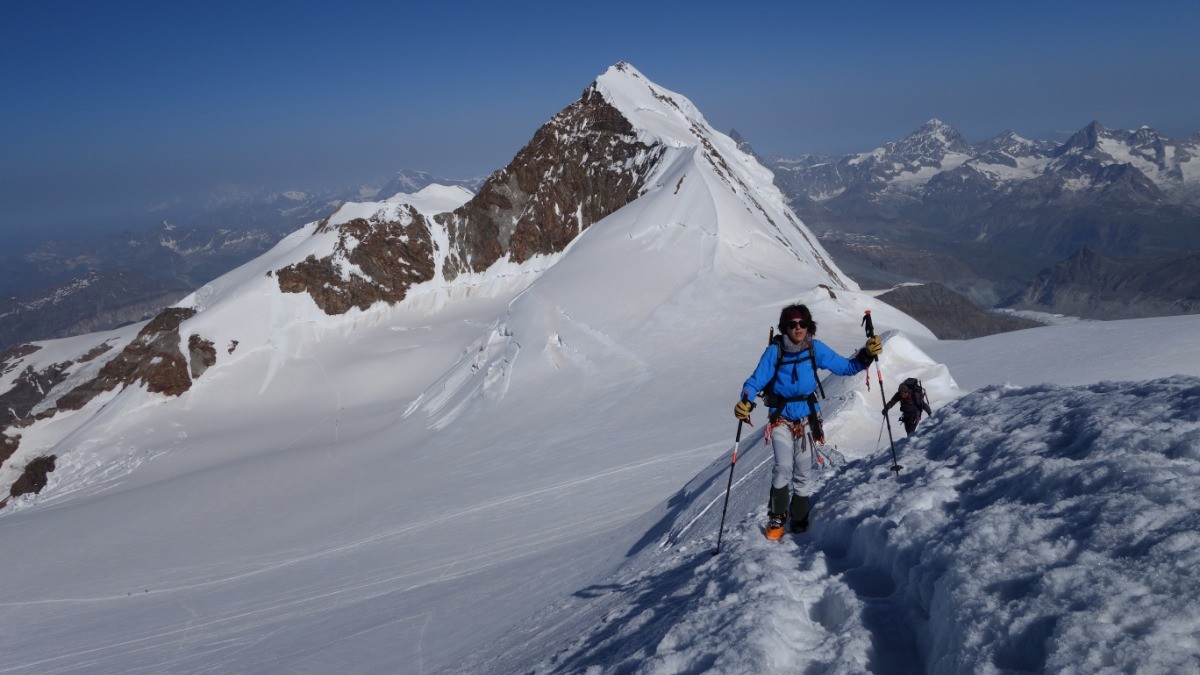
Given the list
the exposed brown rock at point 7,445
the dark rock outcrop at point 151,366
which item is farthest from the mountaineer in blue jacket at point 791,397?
the exposed brown rock at point 7,445

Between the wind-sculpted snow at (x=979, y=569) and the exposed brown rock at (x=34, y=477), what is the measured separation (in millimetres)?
58558

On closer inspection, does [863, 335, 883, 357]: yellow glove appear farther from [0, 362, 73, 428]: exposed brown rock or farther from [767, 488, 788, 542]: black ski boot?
[0, 362, 73, 428]: exposed brown rock

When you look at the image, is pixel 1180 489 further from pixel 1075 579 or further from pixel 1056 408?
pixel 1056 408

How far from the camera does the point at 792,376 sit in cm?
726

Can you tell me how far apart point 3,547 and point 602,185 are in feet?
171

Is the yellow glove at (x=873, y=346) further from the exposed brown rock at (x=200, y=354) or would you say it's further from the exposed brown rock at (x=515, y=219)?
the exposed brown rock at (x=200, y=354)

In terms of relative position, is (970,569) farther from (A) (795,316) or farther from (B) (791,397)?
(A) (795,316)

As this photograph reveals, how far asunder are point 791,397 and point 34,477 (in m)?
65.7

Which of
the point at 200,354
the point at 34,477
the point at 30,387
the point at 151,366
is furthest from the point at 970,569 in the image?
the point at 30,387

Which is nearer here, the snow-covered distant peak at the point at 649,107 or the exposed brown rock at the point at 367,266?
the exposed brown rock at the point at 367,266

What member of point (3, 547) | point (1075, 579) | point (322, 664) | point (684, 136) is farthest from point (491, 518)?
point (684, 136)

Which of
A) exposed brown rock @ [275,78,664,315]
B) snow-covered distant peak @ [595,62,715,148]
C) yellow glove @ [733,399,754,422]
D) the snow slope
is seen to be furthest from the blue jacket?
snow-covered distant peak @ [595,62,715,148]

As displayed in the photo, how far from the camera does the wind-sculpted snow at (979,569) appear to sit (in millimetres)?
3814

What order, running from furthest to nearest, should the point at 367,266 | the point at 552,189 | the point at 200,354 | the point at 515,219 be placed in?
1. the point at 515,219
2. the point at 552,189
3. the point at 367,266
4. the point at 200,354
